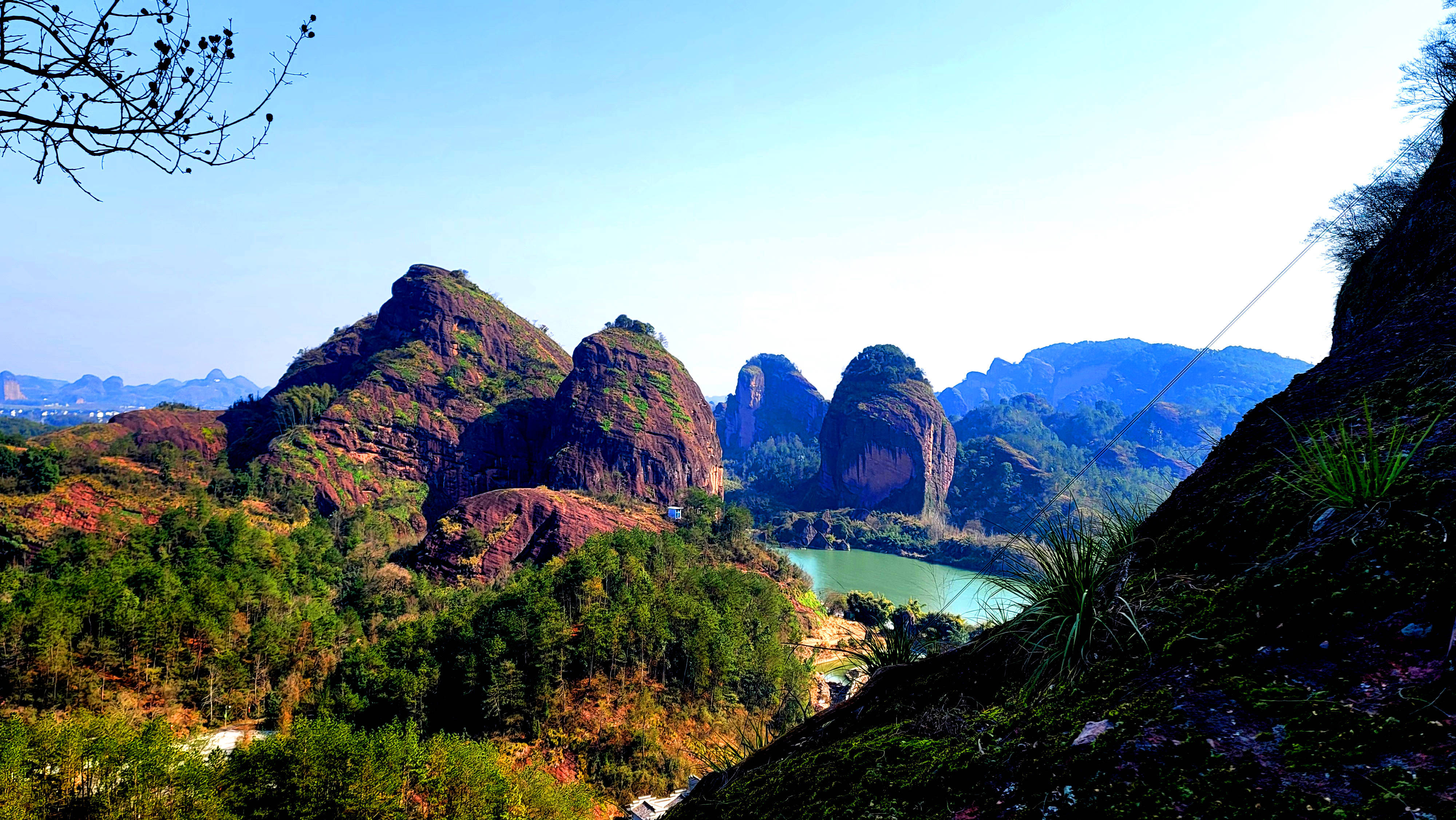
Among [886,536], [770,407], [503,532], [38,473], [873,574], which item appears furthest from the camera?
[770,407]

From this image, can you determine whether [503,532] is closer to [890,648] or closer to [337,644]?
[337,644]

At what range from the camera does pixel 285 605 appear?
2523 centimetres

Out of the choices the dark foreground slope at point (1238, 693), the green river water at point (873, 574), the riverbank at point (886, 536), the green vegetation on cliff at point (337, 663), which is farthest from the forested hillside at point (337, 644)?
the riverbank at point (886, 536)

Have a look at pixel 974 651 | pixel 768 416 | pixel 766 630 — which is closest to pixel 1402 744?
pixel 974 651

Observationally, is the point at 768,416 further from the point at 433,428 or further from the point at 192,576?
the point at 192,576

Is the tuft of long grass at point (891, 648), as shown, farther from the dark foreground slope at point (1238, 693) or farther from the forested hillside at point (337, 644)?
the forested hillside at point (337, 644)

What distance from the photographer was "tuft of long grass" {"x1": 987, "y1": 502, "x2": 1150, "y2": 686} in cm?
226

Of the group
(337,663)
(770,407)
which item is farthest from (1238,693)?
(770,407)

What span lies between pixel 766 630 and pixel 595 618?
26.3 ft

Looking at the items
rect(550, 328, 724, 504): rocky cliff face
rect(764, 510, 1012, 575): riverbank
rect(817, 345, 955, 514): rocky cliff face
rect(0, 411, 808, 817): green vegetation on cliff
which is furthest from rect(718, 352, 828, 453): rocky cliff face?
rect(0, 411, 808, 817): green vegetation on cliff

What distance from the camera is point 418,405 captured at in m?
51.6

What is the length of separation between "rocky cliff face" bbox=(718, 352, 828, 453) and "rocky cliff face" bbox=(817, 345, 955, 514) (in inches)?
2160

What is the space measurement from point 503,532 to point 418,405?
910 inches

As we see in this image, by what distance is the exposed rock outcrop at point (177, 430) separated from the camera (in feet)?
148
